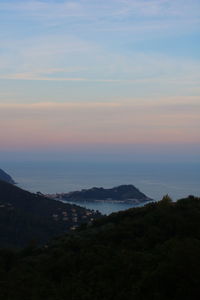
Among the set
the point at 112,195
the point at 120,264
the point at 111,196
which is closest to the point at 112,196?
the point at 111,196

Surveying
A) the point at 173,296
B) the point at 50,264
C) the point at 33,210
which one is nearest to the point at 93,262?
the point at 50,264

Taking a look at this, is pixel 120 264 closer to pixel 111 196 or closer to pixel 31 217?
pixel 31 217

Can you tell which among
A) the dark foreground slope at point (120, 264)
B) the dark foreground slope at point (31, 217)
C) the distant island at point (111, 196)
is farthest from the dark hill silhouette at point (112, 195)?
the dark foreground slope at point (120, 264)

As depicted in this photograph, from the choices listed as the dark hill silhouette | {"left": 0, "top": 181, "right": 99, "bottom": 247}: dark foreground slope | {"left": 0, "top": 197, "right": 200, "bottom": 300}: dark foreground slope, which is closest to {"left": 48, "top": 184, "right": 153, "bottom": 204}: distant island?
the dark hill silhouette

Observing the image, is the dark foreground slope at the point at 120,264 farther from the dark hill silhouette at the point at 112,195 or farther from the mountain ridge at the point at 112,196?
the dark hill silhouette at the point at 112,195

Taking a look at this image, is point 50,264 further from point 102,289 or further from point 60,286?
point 102,289

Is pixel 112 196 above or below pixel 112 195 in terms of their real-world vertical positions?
below
